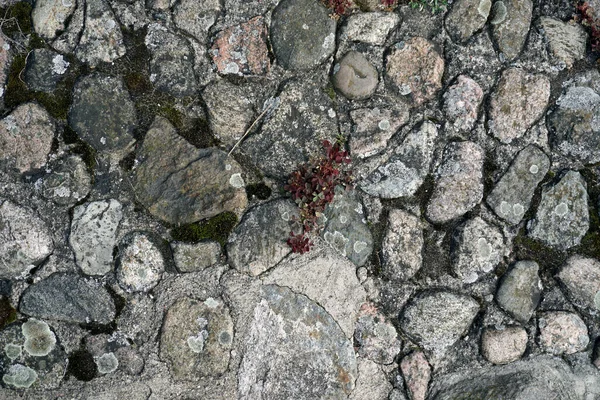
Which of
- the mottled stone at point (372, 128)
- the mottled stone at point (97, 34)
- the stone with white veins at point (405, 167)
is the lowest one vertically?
the stone with white veins at point (405, 167)

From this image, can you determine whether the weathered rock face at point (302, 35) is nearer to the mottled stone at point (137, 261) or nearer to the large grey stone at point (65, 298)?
the mottled stone at point (137, 261)

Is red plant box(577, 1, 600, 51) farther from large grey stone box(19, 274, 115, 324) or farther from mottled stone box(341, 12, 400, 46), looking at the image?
large grey stone box(19, 274, 115, 324)

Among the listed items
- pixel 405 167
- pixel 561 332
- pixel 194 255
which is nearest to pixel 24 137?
pixel 194 255

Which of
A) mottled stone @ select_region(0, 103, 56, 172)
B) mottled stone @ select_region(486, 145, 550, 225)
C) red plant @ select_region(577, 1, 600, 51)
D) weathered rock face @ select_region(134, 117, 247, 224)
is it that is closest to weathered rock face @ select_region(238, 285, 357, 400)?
weathered rock face @ select_region(134, 117, 247, 224)

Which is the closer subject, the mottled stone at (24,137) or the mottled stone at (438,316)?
the mottled stone at (24,137)

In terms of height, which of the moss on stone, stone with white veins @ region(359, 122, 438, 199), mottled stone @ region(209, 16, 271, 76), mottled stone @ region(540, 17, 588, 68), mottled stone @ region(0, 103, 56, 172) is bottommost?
the moss on stone

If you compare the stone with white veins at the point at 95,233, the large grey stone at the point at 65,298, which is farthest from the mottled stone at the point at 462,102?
the large grey stone at the point at 65,298
